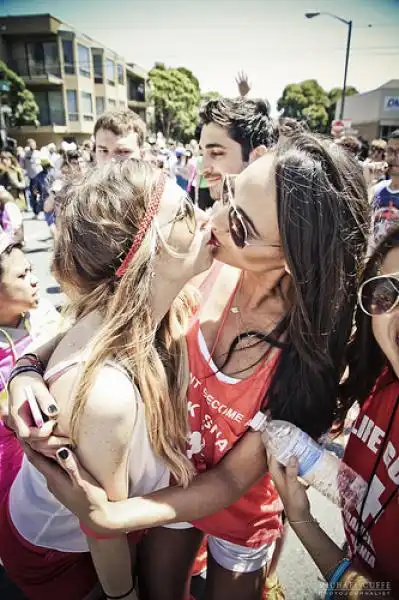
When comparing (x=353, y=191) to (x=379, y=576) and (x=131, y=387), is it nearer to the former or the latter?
(x=131, y=387)

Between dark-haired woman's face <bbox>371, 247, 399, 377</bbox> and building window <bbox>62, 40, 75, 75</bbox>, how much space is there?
40.6 meters

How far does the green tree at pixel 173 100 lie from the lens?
51.8 metres

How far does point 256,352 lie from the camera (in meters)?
1.37

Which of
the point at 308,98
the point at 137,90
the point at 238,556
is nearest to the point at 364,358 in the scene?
the point at 238,556

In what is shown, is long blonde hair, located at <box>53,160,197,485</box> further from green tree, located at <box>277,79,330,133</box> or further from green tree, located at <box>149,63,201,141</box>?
green tree, located at <box>277,79,330,133</box>

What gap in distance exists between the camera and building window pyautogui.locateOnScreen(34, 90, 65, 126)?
3416 cm

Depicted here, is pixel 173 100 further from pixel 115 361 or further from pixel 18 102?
pixel 115 361

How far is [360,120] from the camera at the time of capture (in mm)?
35250

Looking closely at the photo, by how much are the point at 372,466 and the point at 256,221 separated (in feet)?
2.80

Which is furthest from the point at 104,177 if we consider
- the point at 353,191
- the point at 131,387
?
the point at 353,191

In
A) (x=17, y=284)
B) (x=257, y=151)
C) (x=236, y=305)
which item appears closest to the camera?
(x=236, y=305)

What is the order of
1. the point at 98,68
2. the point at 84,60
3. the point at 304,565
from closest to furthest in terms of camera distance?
the point at 304,565 → the point at 84,60 → the point at 98,68

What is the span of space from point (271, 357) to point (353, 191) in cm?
61

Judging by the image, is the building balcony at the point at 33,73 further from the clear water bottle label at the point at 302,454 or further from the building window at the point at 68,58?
the clear water bottle label at the point at 302,454
